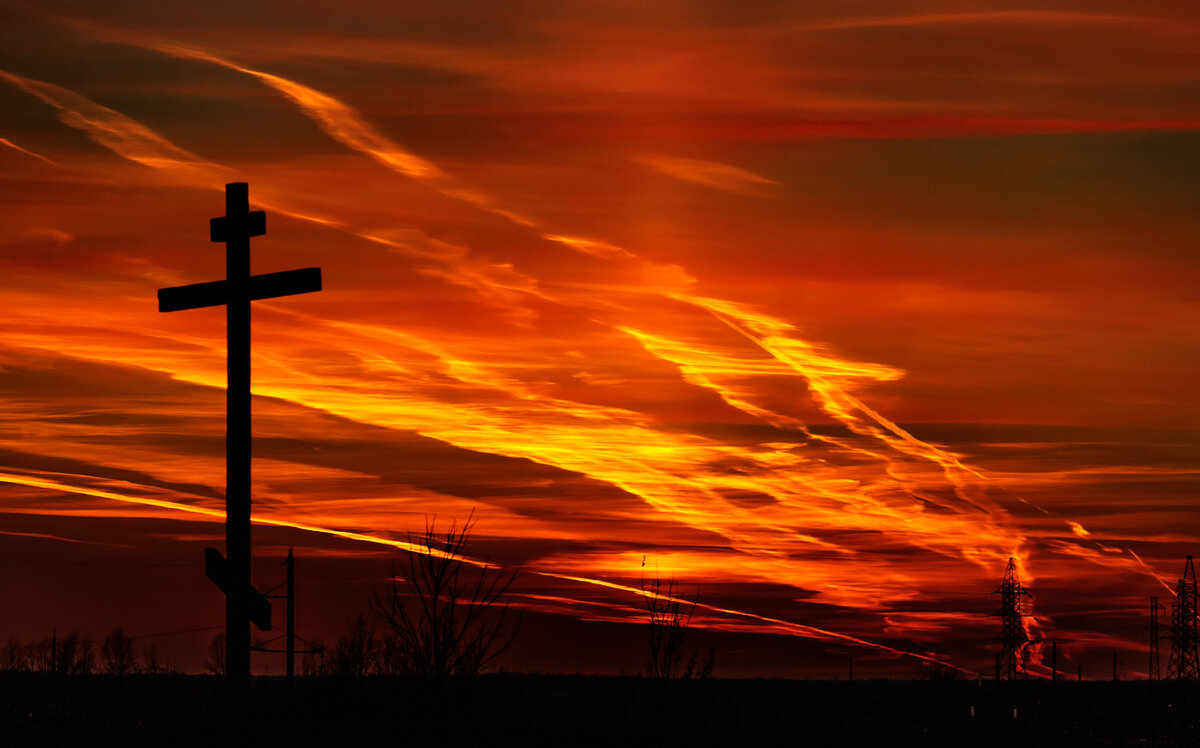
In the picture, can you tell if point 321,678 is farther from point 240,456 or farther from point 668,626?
point 668,626

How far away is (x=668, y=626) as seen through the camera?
3672 cm

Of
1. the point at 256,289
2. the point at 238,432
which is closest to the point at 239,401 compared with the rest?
the point at 238,432

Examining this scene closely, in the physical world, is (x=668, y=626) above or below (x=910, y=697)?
above

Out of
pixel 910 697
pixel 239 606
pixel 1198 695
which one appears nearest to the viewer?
pixel 239 606

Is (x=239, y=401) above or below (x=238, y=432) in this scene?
above

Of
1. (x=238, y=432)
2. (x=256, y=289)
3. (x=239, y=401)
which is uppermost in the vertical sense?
(x=256, y=289)

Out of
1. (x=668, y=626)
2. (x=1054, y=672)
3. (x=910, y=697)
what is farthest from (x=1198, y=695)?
(x=668, y=626)

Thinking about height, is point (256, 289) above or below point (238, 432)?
above

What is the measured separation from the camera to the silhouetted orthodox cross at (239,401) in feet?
67.1

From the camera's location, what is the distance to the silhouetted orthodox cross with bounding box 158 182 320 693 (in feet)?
67.1

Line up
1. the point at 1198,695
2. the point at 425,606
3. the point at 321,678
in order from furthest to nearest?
the point at 1198,695 → the point at 425,606 → the point at 321,678

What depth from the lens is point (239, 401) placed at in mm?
20500

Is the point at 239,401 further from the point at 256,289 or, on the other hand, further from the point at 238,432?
the point at 256,289

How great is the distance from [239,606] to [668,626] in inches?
702
